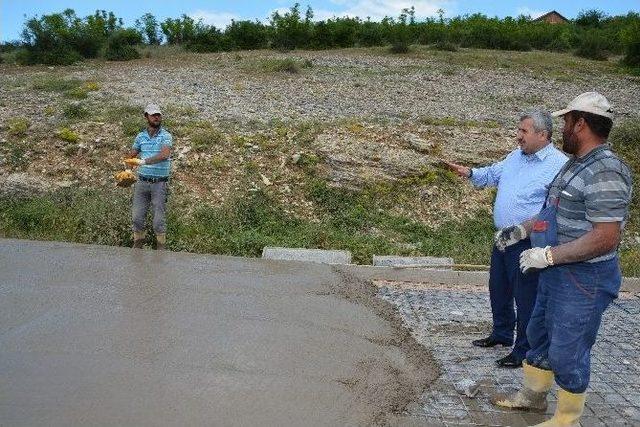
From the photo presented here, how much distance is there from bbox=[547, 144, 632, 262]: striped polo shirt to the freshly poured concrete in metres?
1.31

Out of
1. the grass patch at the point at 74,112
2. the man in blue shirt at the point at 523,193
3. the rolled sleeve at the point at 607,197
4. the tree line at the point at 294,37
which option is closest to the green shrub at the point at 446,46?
the tree line at the point at 294,37

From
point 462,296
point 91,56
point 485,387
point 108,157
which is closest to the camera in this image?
point 485,387

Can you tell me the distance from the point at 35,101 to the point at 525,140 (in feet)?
35.8

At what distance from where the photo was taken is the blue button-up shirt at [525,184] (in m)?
4.19

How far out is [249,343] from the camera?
411 cm

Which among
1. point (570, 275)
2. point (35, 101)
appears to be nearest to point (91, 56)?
point (35, 101)

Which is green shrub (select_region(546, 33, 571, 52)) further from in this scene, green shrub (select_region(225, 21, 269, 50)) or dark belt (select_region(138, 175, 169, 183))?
dark belt (select_region(138, 175, 169, 183))

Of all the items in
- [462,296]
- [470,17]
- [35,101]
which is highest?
[470,17]

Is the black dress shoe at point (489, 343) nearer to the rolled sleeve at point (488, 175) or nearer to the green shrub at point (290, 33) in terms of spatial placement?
the rolled sleeve at point (488, 175)

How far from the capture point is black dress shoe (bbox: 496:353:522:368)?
167 inches

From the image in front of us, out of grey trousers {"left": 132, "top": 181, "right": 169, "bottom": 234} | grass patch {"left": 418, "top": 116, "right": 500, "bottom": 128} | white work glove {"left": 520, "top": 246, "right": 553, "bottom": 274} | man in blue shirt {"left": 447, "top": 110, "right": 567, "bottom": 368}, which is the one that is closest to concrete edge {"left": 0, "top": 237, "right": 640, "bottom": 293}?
man in blue shirt {"left": 447, "top": 110, "right": 567, "bottom": 368}

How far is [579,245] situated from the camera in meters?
3.05

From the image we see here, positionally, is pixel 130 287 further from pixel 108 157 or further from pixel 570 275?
pixel 108 157

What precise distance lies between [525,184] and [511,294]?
844 mm
